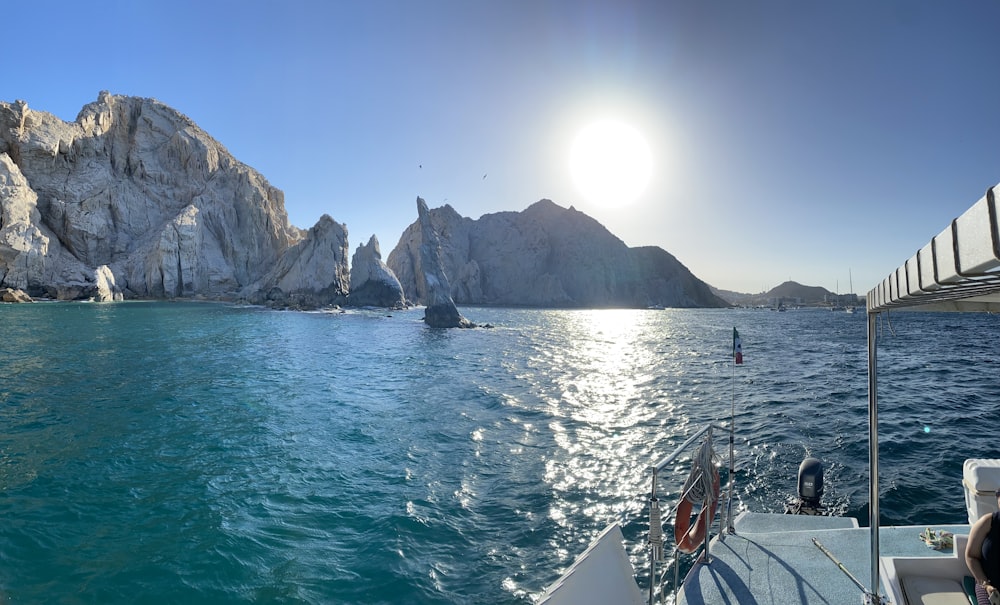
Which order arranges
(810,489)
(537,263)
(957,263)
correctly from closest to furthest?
(957,263) → (810,489) → (537,263)

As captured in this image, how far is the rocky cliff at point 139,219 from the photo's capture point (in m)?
68.2

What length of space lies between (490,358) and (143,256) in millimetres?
83336

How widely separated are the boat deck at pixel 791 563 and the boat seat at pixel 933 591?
62 cm

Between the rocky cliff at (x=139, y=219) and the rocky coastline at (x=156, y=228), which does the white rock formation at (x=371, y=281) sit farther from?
the rocky cliff at (x=139, y=219)

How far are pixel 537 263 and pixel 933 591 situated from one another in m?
136

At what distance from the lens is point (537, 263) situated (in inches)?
5472

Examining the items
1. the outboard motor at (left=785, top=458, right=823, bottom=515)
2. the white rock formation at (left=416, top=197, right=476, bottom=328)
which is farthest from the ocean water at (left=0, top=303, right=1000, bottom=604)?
the white rock formation at (left=416, top=197, right=476, bottom=328)

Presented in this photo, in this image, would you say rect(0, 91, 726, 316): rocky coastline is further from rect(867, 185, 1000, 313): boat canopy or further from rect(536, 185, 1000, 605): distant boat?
rect(867, 185, 1000, 313): boat canopy

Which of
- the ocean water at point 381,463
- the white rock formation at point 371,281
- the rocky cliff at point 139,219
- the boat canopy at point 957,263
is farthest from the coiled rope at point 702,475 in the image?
the white rock formation at point 371,281

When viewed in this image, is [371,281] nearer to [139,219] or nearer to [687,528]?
[139,219]

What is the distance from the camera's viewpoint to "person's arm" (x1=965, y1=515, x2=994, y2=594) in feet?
11.3

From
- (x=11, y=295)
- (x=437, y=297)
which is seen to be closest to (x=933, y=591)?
(x=437, y=297)

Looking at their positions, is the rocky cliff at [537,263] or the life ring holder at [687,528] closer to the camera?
the life ring holder at [687,528]

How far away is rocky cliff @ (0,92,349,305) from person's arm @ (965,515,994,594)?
80.4 metres
